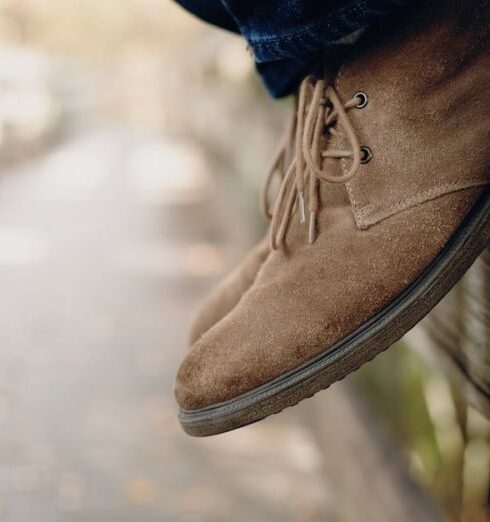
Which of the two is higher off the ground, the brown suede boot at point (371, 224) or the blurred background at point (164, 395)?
the brown suede boot at point (371, 224)

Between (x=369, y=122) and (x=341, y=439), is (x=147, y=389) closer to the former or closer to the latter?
(x=341, y=439)

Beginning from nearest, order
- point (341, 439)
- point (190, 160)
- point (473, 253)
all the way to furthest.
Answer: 1. point (473, 253)
2. point (341, 439)
3. point (190, 160)

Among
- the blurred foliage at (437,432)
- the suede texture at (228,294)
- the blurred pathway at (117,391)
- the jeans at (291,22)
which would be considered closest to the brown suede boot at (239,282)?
the suede texture at (228,294)

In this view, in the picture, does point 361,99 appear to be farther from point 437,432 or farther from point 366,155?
point 437,432

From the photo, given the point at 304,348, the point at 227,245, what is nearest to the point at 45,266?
the point at 227,245

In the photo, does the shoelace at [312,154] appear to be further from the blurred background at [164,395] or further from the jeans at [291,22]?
the blurred background at [164,395]

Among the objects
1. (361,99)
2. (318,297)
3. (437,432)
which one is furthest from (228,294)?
(437,432)

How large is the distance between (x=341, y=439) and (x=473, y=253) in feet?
4.62

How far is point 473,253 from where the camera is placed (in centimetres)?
74

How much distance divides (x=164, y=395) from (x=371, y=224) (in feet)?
7.37

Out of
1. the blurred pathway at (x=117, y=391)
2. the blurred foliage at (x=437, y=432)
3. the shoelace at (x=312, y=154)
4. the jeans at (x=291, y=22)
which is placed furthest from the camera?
the blurred pathway at (x=117, y=391)

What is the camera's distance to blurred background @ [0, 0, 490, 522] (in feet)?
5.81

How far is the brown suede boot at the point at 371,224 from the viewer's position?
75 cm

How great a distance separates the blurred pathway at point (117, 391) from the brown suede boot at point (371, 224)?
137cm
